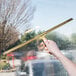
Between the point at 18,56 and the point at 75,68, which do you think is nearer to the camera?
the point at 75,68

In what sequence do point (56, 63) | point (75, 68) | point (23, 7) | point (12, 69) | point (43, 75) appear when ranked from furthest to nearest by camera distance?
point (23, 7)
point (12, 69)
point (56, 63)
point (43, 75)
point (75, 68)

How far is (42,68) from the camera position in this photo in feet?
3.04

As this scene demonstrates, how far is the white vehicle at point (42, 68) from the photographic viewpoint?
0.89 metres

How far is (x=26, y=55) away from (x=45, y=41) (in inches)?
22.4

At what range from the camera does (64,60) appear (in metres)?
0.32

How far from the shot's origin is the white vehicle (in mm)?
889

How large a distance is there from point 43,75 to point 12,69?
11.9 inches

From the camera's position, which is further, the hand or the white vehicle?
the white vehicle

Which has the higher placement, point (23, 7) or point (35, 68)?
point (23, 7)

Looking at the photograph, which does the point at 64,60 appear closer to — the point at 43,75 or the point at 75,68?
the point at 75,68

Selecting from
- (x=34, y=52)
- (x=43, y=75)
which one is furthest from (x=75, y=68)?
(x=34, y=52)

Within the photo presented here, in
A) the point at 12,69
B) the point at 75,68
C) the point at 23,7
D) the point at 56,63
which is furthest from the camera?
the point at 23,7

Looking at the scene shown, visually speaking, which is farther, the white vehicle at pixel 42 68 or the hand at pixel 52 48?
the white vehicle at pixel 42 68

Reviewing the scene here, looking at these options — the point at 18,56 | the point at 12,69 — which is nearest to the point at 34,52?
the point at 18,56
